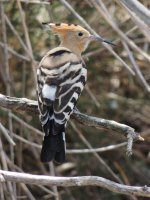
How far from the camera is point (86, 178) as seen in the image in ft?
6.73

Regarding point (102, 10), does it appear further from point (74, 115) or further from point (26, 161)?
point (26, 161)

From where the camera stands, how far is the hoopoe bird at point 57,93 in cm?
260

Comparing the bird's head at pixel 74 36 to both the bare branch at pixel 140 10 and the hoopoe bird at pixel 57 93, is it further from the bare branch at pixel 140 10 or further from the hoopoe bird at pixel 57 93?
the bare branch at pixel 140 10

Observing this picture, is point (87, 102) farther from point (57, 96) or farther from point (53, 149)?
point (53, 149)

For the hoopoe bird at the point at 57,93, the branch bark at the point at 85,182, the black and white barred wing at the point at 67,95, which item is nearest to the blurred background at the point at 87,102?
the hoopoe bird at the point at 57,93

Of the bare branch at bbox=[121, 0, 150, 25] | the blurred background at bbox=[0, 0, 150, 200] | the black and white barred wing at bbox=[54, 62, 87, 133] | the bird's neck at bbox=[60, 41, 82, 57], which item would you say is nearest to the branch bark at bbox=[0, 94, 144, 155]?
the black and white barred wing at bbox=[54, 62, 87, 133]

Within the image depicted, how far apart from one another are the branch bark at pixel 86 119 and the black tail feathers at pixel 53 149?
0.12 metres

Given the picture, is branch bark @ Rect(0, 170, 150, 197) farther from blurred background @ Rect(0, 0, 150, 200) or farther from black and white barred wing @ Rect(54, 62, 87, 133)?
blurred background @ Rect(0, 0, 150, 200)

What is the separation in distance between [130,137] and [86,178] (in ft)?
0.97

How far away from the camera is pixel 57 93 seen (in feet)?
8.96

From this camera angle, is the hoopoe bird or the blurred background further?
the blurred background

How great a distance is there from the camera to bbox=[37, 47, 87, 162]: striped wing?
2600mm

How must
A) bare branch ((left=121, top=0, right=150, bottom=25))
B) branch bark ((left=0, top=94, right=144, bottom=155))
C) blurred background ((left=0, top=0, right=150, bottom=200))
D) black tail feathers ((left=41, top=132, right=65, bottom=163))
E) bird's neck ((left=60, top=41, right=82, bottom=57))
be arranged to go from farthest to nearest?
blurred background ((left=0, top=0, right=150, bottom=200)), bird's neck ((left=60, top=41, right=82, bottom=57)), black tail feathers ((left=41, top=132, right=65, bottom=163)), branch bark ((left=0, top=94, right=144, bottom=155)), bare branch ((left=121, top=0, right=150, bottom=25))

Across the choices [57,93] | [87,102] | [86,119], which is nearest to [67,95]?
[57,93]
